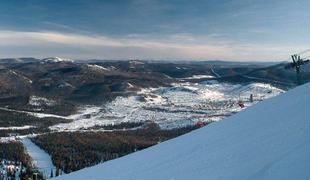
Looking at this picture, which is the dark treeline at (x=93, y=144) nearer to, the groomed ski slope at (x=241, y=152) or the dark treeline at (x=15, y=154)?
the dark treeline at (x=15, y=154)

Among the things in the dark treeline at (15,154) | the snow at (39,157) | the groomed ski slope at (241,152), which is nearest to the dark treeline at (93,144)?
the snow at (39,157)

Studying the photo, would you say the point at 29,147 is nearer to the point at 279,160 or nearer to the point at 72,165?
the point at 72,165

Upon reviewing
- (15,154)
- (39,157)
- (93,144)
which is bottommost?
(15,154)

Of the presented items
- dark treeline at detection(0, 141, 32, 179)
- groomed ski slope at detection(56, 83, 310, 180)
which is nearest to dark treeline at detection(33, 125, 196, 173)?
dark treeline at detection(0, 141, 32, 179)

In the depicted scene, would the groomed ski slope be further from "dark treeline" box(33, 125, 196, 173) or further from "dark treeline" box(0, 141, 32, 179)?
"dark treeline" box(0, 141, 32, 179)

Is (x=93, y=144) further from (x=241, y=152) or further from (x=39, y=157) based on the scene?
(x=241, y=152)

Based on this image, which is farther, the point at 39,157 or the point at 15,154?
the point at 15,154

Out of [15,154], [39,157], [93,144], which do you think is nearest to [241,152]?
[39,157]

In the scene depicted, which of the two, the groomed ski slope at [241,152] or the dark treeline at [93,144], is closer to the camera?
the groomed ski slope at [241,152]
